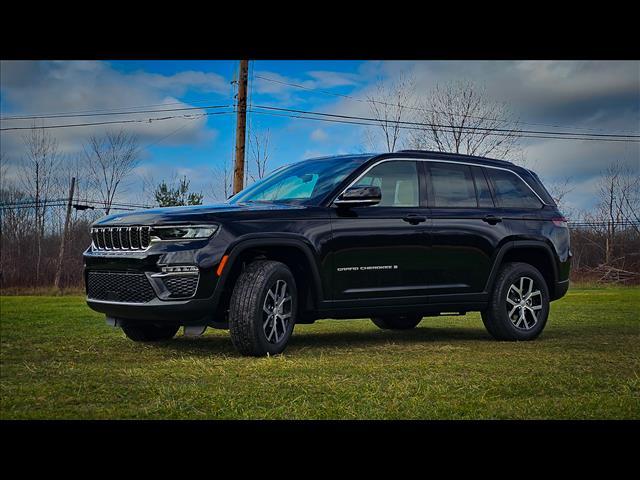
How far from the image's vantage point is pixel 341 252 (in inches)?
281

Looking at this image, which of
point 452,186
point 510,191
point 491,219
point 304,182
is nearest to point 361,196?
point 304,182

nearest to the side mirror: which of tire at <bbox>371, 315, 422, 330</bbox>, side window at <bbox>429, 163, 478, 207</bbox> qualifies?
side window at <bbox>429, 163, 478, 207</bbox>

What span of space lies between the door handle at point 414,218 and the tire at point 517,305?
1.39 meters

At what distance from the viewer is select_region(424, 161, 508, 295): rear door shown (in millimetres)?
7867

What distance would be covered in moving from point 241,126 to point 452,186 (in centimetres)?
1380

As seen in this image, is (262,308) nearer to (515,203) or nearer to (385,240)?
(385,240)

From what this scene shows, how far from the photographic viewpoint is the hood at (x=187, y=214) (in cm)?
642

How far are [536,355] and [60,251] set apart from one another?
2070cm

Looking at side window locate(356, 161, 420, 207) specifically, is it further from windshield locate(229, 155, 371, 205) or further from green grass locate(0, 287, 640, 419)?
green grass locate(0, 287, 640, 419)

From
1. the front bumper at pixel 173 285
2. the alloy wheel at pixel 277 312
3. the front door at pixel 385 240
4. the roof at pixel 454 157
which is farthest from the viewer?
the roof at pixel 454 157

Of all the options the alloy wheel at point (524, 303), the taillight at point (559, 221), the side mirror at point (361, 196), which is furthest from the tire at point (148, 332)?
the taillight at point (559, 221)

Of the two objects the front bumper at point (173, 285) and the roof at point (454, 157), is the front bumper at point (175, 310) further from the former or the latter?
the roof at point (454, 157)

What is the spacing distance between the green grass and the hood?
1.22 meters
